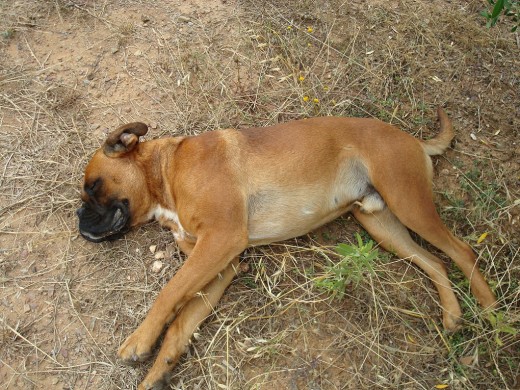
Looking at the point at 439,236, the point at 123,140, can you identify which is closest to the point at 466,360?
the point at 439,236

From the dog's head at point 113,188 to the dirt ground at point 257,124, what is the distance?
12.4 inches

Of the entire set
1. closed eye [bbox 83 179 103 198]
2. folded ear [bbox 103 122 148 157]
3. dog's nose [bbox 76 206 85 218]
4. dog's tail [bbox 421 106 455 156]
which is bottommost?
dog's nose [bbox 76 206 85 218]

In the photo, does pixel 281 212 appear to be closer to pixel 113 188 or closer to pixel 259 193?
pixel 259 193

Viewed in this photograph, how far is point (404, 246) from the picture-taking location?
4094 millimetres

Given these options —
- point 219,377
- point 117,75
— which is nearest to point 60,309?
point 219,377

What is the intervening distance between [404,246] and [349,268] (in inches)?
36.4

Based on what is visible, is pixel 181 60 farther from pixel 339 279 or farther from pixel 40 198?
pixel 339 279

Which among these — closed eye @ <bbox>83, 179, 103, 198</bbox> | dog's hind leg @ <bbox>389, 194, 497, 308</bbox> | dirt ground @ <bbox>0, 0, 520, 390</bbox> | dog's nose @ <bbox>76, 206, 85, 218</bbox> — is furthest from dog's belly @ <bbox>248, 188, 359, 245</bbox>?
dog's nose @ <bbox>76, 206, 85, 218</bbox>

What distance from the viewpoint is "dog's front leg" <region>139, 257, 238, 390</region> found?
351 centimetres

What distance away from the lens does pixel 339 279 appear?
11.0 ft

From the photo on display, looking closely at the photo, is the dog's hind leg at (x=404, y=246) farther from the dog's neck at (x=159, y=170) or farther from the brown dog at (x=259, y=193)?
the dog's neck at (x=159, y=170)

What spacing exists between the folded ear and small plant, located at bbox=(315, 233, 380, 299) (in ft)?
6.44

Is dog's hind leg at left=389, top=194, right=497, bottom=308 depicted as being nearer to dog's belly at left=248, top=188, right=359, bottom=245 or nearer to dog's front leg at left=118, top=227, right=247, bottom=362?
dog's belly at left=248, top=188, right=359, bottom=245

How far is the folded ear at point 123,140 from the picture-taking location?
13.0ft
